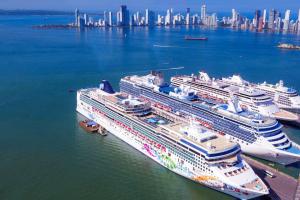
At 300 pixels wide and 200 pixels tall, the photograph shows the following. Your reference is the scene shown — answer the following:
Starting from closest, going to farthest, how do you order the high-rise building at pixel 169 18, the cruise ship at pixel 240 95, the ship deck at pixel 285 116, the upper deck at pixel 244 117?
the upper deck at pixel 244 117
the ship deck at pixel 285 116
the cruise ship at pixel 240 95
the high-rise building at pixel 169 18

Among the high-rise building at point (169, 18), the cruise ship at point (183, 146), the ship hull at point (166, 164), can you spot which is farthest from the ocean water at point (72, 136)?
the high-rise building at point (169, 18)

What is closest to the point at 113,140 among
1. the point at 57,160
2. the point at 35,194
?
the point at 57,160

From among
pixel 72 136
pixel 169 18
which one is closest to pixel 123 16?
pixel 169 18

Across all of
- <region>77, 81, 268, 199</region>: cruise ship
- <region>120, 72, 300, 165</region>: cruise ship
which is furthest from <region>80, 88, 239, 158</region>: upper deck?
<region>120, 72, 300, 165</region>: cruise ship

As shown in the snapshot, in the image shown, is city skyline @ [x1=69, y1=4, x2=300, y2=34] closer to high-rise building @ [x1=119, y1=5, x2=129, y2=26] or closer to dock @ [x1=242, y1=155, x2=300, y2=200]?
high-rise building @ [x1=119, y1=5, x2=129, y2=26]

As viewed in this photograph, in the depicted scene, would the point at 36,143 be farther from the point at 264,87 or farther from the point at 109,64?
the point at 109,64

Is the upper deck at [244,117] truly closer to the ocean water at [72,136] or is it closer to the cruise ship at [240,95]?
the cruise ship at [240,95]

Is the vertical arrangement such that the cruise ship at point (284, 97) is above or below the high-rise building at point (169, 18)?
below
